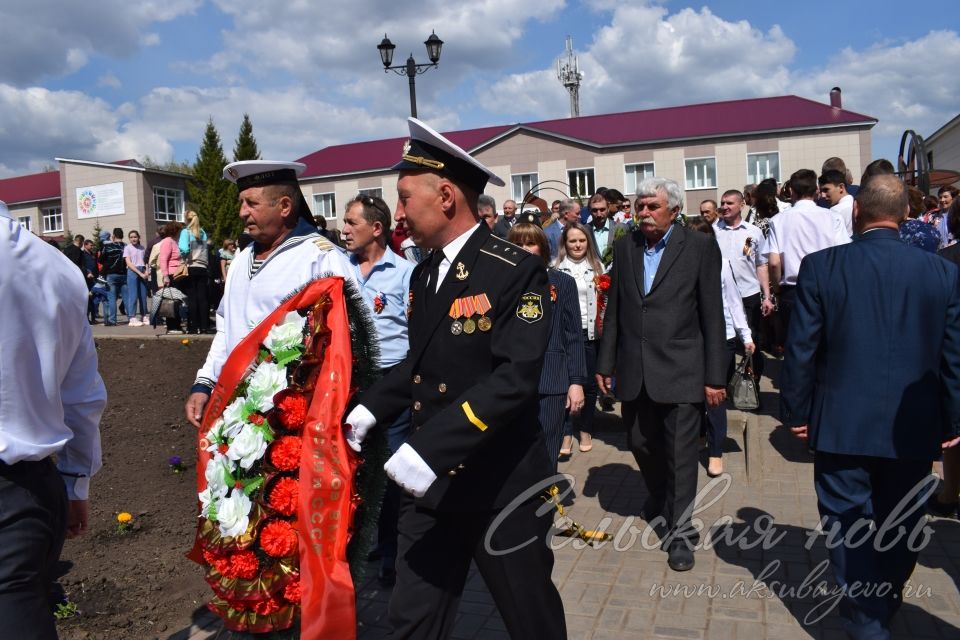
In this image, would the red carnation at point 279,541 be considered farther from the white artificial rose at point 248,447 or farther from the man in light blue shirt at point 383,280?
the man in light blue shirt at point 383,280

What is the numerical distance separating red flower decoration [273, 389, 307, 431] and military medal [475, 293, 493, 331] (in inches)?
39.7

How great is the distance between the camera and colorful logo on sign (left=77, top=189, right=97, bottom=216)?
5691 cm

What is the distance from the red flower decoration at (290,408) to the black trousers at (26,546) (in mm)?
992

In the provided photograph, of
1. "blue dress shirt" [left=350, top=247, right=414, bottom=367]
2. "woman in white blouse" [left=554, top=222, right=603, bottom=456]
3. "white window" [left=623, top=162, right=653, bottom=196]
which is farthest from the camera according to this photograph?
"white window" [left=623, top=162, right=653, bottom=196]

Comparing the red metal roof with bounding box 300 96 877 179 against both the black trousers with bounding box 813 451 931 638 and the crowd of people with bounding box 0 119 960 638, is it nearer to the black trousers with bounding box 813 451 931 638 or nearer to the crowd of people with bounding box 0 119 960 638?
the crowd of people with bounding box 0 119 960 638

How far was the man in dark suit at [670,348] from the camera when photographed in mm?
4996

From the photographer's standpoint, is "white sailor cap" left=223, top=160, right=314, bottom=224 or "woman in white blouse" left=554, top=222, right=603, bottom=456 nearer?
"white sailor cap" left=223, top=160, right=314, bottom=224

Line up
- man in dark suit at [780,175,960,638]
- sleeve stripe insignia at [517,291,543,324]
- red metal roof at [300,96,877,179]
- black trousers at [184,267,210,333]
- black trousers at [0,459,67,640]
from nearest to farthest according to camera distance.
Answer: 1. black trousers at [0,459,67,640]
2. sleeve stripe insignia at [517,291,543,324]
3. man in dark suit at [780,175,960,638]
4. black trousers at [184,267,210,333]
5. red metal roof at [300,96,877,179]

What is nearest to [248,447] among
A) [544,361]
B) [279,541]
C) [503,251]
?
[279,541]

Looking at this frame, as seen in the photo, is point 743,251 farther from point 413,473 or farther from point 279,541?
point 413,473

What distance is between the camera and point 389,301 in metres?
5.21

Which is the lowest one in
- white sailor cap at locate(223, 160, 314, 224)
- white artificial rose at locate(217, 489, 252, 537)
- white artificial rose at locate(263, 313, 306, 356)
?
white artificial rose at locate(217, 489, 252, 537)

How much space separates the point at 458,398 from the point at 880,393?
2.22 meters

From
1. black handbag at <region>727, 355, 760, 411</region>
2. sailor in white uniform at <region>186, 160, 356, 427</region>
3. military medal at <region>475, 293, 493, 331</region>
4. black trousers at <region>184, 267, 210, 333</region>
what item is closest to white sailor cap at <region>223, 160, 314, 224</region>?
sailor in white uniform at <region>186, 160, 356, 427</region>
